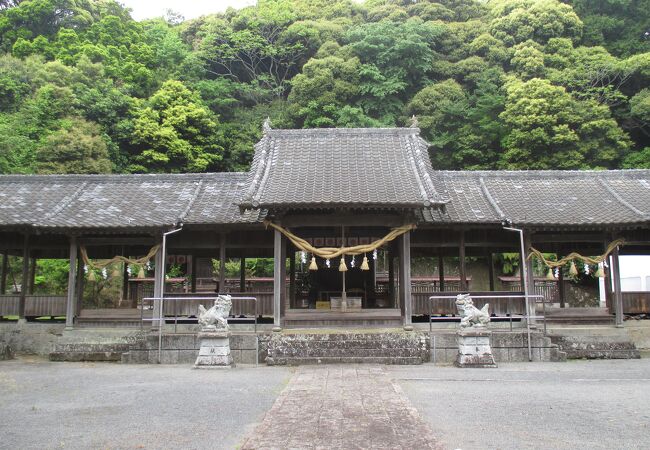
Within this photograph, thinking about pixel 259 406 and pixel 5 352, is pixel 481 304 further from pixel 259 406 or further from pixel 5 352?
pixel 5 352

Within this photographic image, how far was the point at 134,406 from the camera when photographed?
7.89 metres

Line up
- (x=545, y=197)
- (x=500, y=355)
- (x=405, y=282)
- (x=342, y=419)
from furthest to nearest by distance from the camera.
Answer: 1. (x=545, y=197)
2. (x=405, y=282)
3. (x=500, y=355)
4. (x=342, y=419)

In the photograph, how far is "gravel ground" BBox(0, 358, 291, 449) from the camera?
6.03 m

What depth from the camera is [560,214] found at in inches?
620

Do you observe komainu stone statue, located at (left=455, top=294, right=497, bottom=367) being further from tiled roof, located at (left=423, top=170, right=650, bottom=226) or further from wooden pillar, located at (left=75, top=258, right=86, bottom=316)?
wooden pillar, located at (left=75, top=258, right=86, bottom=316)

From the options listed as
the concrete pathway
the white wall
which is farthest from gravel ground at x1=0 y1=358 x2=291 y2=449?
the white wall

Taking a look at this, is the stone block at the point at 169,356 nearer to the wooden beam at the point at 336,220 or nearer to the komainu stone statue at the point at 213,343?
the komainu stone statue at the point at 213,343

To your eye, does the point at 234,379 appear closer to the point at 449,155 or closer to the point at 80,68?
the point at 449,155

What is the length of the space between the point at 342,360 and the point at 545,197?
963cm

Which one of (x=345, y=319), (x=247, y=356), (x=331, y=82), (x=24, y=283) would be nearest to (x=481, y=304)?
(x=345, y=319)

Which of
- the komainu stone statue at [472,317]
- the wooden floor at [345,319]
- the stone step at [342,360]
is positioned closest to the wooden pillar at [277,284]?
the wooden floor at [345,319]

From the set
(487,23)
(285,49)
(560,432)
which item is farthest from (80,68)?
(560,432)

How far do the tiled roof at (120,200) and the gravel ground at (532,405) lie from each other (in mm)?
8558

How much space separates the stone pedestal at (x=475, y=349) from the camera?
479 inches
